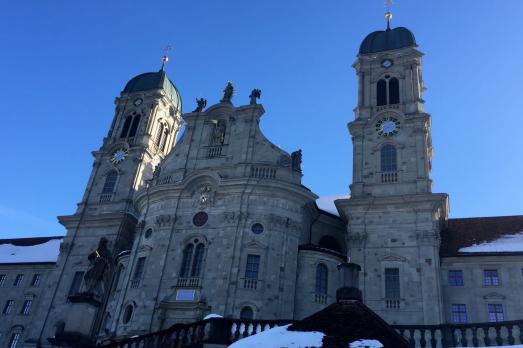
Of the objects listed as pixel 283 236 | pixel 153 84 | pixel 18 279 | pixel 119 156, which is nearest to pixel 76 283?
pixel 18 279

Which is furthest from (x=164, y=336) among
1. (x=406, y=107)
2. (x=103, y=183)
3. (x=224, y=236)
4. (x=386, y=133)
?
(x=103, y=183)

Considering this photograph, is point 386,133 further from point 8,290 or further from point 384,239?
point 8,290

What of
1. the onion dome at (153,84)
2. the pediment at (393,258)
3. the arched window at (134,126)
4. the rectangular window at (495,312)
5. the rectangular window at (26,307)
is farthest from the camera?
the onion dome at (153,84)

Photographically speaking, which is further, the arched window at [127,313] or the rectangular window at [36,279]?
the rectangular window at [36,279]

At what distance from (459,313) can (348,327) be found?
21.2 m

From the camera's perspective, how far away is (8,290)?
4681 centimetres

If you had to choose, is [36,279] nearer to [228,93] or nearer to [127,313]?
[127,313]

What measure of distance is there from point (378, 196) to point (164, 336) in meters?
21.0

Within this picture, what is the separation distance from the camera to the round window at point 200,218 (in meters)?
35.2

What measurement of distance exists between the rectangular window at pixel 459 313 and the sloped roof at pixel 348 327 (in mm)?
19145

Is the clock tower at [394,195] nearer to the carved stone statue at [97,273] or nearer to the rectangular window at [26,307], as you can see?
the carved stone statue at [97,273]

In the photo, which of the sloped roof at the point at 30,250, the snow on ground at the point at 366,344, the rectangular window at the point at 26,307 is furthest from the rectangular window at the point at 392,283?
the rectangular window at the point at 26,307

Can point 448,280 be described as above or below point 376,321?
above

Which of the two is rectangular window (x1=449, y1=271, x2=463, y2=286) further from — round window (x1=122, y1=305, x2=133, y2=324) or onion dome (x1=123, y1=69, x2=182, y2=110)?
onion dome (x1=123, y1=69, x2=182, y2=110)
